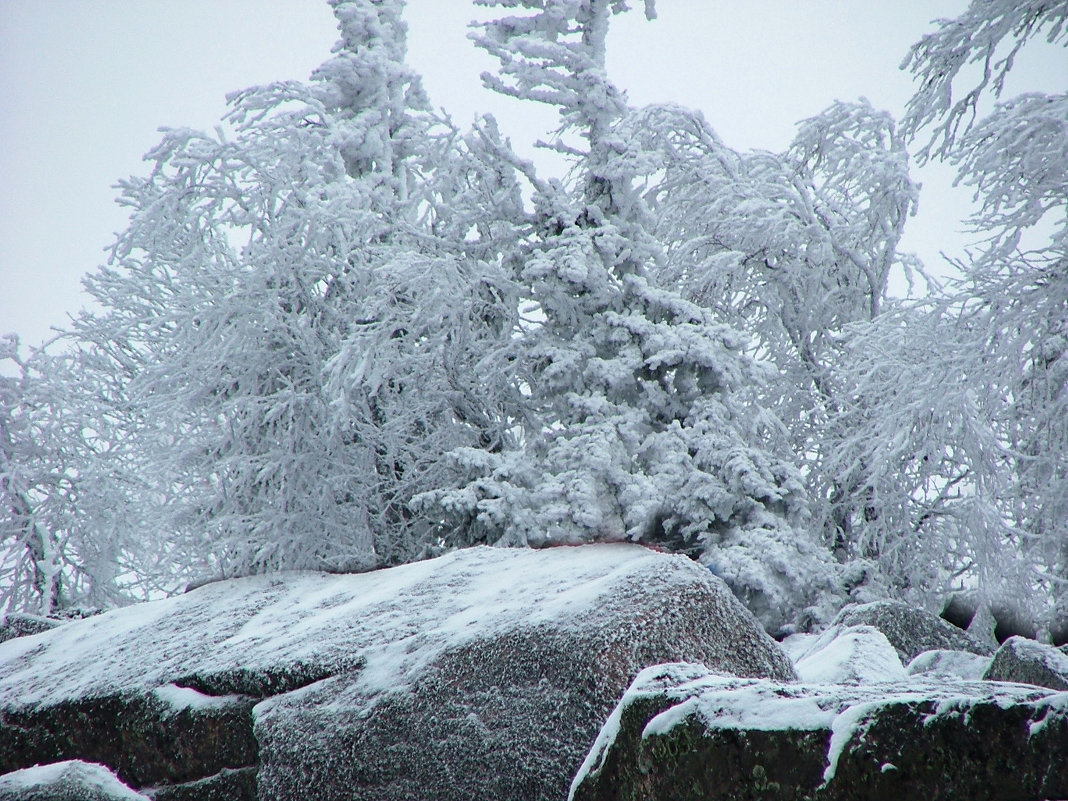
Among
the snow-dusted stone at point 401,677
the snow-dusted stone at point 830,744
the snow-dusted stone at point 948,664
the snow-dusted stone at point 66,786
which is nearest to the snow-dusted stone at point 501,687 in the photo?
the snow-dusted stone at point 401,677

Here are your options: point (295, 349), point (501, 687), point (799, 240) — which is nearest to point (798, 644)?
point (501, 687)

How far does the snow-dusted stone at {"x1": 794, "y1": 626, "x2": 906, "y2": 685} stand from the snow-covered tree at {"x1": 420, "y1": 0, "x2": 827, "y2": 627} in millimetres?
3117

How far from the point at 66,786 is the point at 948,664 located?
5916mm

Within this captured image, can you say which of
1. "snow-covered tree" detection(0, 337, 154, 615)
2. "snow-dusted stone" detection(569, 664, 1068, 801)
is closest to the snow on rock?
"snow-dusted stone" detection(569, 664, 1068, 801)

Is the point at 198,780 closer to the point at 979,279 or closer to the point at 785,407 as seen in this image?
the point at 979,279

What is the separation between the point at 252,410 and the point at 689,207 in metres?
6.99

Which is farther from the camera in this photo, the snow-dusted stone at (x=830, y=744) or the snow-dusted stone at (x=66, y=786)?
the snow-dusted stone at (x=66, y=786)

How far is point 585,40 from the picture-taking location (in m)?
12.9

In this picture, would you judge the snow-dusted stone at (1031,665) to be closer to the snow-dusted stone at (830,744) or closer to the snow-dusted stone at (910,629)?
the snow-dusted stone at (910,629)

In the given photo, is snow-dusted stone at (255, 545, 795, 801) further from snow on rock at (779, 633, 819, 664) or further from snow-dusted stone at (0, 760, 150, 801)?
snow on rock at (779, 633, 819, 664)

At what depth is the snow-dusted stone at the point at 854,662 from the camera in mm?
5771

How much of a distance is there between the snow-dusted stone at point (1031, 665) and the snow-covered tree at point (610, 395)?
12.3 ft

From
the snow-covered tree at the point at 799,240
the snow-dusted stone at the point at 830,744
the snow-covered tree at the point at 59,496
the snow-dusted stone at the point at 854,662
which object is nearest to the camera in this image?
the snow-dusted stone at the point at 830,744

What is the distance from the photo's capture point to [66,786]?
427 cm
